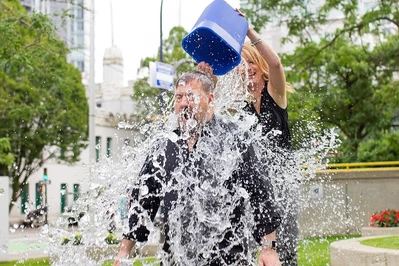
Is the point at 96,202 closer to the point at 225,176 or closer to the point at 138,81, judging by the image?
the point at 225,176

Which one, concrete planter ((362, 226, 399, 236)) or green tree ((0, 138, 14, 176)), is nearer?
concrete planter ((362, 226, 399, 236))

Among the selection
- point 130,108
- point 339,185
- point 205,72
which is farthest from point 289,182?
point 130,108

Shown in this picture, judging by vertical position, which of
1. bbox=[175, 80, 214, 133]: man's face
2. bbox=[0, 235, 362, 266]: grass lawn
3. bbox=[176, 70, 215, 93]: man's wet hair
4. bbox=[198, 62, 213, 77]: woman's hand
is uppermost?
bbox=[198, 62, 213, 77]: woman's hand

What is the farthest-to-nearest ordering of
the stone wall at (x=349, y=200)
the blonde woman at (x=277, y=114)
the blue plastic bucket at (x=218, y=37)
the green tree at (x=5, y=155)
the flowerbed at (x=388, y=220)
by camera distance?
1. the stone wall at (x=349, y=200)
2. the flowerbed at (x=388, y=220)
3. the green tree at (x=5, y=155)
4. the blonde woman at (x=277, y=114)
5. the blue plastic bucket at (x=218, y=37)

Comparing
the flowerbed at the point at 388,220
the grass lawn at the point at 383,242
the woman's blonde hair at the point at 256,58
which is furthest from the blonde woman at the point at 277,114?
the flowerbed at the point at 388,220

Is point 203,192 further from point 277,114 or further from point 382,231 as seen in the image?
point 382,231

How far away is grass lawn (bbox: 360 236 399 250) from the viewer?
8.94m

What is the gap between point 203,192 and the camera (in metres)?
3.97

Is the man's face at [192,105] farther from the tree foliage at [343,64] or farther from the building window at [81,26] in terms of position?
the building window at [81,26]

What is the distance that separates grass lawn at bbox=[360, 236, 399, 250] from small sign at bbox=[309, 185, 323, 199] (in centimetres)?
800

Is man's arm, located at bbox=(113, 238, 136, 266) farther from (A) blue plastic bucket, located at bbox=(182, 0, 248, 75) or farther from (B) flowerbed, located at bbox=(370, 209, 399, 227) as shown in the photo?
(B) flowerbed, located at bbox=(370, 209, 399, 227)

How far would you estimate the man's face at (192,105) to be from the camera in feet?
12.9

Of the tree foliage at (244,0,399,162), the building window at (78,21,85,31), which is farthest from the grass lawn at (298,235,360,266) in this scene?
the building window at (78,21,85,31)

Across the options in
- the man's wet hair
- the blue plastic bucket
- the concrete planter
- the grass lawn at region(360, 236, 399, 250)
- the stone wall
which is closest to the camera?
the man's wet hair
